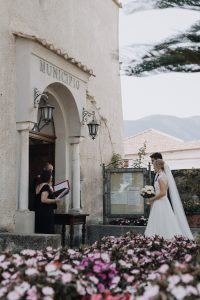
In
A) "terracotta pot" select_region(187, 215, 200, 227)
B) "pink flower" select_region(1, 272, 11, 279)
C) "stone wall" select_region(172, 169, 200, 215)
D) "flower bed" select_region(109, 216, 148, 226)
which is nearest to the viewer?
"pink flower" select_region(1, 272, 11, 279)

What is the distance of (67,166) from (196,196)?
3.77 m

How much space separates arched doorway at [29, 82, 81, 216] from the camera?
33.8 feet

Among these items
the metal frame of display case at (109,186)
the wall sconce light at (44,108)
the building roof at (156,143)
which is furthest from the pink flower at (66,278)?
the building roof at (156,143)

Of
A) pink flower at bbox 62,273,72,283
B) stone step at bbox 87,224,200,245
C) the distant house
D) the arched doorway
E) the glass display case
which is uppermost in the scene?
the distant house

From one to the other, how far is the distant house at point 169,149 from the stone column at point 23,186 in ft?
44.5

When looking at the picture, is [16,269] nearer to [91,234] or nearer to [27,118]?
[27,118]

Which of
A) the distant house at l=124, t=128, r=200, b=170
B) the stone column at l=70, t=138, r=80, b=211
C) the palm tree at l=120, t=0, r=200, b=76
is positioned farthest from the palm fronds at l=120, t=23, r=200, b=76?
the distant house at l=124, t=128, r=200, b=170

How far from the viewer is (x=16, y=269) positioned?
11.6 feet

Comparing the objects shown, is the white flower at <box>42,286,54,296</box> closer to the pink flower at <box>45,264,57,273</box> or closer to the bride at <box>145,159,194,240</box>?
the pink flower at <box>45,264,57,273</box>

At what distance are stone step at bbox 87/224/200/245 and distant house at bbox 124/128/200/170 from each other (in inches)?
443

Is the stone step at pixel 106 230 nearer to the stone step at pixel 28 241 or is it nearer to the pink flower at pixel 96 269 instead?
the stone step at pixel 28 241

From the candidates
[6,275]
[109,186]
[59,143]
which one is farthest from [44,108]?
[6,275]

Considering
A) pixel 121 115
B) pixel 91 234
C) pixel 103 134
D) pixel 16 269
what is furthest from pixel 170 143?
pixel 16 269

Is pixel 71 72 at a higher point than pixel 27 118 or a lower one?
higher
